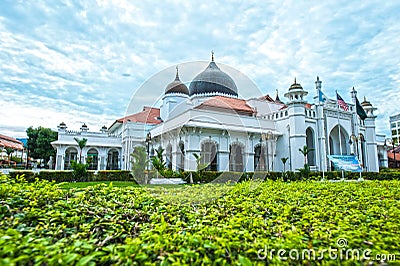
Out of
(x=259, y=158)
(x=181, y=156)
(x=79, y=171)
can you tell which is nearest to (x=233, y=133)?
(x=259, y=158)

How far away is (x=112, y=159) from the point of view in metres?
31.4

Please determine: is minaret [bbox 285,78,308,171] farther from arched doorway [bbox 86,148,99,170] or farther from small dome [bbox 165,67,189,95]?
arched doorway [bbox 86,148,99,170]

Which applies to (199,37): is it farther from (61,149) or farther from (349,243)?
(61,149)

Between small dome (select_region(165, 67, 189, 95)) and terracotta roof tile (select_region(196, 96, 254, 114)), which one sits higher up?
small dome (select_region(165, 67, 189, 95))

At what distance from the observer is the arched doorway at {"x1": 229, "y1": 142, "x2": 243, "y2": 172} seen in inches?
888

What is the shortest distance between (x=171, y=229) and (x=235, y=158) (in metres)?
20.6

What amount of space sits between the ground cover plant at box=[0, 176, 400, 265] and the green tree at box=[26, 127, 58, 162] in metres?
39.0

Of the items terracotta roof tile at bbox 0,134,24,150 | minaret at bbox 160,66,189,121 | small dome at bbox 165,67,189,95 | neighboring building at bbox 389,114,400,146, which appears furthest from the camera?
neighboring building at bbox 389,114,400,146

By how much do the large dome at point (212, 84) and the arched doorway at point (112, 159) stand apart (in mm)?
12072

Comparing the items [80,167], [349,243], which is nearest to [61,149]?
[80,167]

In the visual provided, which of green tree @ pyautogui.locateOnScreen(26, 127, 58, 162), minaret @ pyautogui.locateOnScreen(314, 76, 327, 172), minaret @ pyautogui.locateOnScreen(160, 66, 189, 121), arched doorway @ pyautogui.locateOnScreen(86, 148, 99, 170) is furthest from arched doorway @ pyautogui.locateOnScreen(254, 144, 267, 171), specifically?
green tree @ pyautogui.locateOnScreen(26, 127, 58, 162)

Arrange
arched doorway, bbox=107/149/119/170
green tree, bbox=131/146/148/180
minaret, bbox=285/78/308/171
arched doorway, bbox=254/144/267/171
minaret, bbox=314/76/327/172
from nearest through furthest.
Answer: green tree, bbox=131/146/148/180, minaret, bbox=285/78/308/171, minaret, bbox=314/76/327/172, arched doorway, bbox=254/144/267/171, arched doorway, bbox=107/149/119/170

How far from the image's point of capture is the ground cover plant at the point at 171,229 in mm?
1991

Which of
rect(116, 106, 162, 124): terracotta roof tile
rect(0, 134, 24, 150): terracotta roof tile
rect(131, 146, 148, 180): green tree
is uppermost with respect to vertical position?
rect(116, 106, 162, 124): terracotta roof tile
